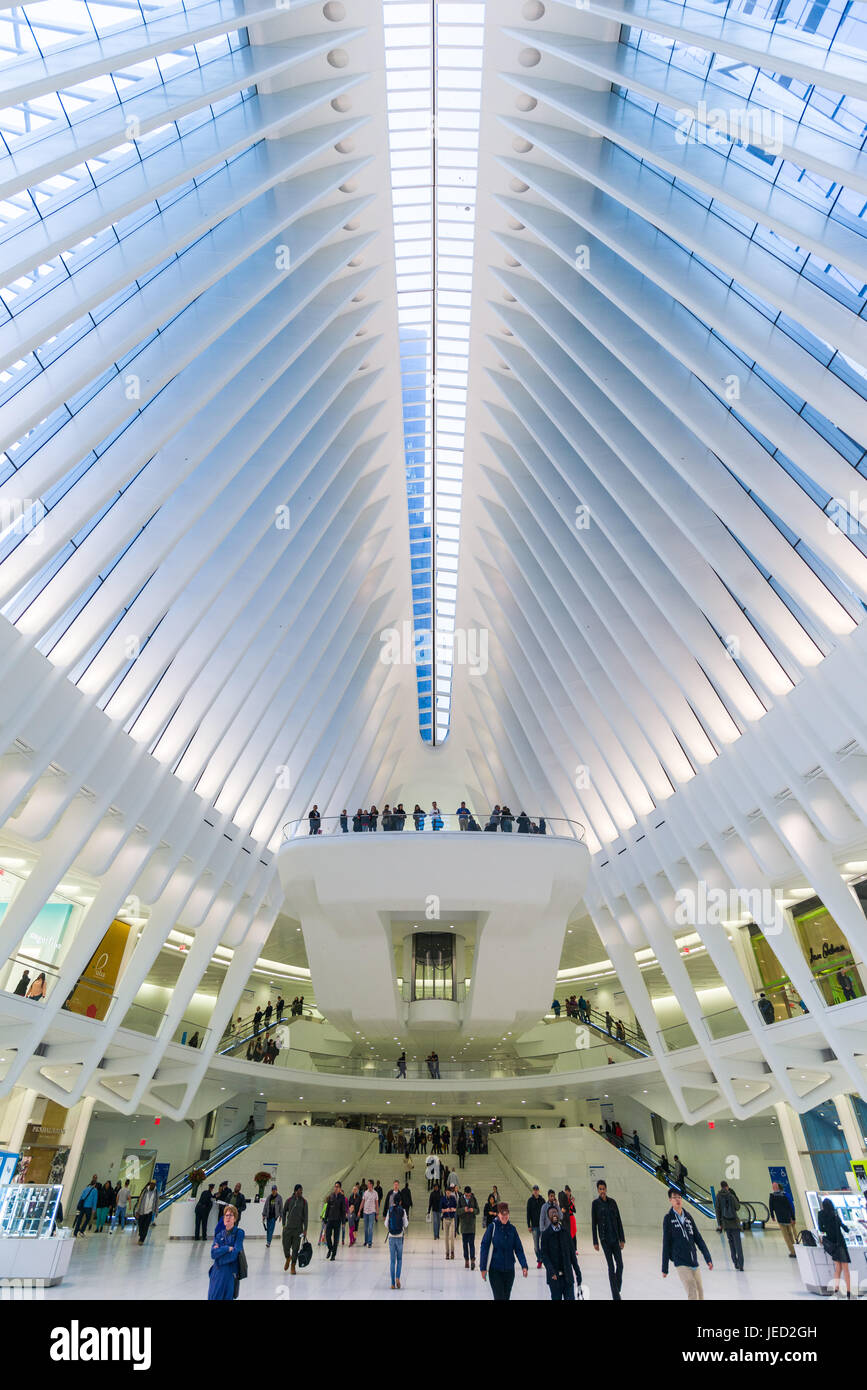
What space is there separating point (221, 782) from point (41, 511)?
1018 cm

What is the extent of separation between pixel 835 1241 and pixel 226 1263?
7961 millimetres

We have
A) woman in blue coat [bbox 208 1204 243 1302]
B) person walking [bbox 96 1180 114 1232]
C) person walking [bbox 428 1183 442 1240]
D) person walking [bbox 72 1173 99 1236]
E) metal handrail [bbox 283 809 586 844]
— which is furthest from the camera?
metal handrail [bbox 283 809 586 844]

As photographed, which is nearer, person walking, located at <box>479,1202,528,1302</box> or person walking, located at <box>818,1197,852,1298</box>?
person walking, located at <box>479,1202,528,1302</box>

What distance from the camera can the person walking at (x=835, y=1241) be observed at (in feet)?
34.0

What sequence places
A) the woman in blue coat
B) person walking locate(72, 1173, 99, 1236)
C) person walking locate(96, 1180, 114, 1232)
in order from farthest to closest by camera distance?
person walking locate(96, 1180, 114, 1232) < person walking locate(72, 1173, 99, 1236) < the woman in blue coat

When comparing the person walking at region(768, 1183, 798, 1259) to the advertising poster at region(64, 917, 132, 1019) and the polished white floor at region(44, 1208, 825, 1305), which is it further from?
the advertising poster at region(64, 917, 132, 1019)

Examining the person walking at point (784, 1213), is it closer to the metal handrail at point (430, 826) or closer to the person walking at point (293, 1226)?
the metal handrail at point (430, 826)

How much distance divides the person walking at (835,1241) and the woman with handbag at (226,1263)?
7.68m

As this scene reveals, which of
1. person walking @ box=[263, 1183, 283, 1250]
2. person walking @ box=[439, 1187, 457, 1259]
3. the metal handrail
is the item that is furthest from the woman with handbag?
the metal handrail

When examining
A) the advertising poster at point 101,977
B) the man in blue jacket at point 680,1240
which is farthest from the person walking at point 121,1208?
the man in blue jacket at point 680,1240

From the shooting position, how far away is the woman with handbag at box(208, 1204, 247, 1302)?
6805 mm

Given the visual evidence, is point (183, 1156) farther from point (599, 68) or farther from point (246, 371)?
point (599, 68)

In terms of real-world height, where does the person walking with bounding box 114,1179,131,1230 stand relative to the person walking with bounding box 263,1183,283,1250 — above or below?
above
